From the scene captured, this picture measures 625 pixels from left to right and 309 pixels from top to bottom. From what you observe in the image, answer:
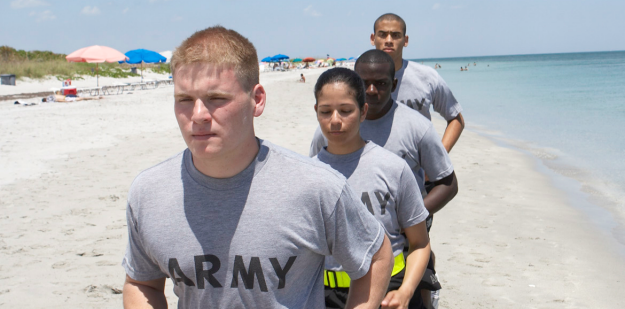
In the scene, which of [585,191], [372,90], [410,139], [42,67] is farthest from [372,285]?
[42,67]

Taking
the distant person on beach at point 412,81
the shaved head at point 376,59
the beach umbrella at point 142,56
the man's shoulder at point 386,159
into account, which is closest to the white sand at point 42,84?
the beach umbrella at point 142,56

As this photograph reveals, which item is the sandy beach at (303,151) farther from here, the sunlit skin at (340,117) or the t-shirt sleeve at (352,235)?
the t-shirt sleeve at (352,235)

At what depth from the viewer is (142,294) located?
1.68 metres

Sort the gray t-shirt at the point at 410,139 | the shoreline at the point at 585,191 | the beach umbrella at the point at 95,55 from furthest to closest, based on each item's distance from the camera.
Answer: the beach umbrella at the point at 95,55, the shoreline at the point at 585,191, the gray t-shirt at the point at 410,139

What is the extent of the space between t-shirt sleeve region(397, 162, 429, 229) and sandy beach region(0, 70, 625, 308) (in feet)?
9.25

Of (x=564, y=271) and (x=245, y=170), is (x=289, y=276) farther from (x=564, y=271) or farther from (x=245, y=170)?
(x=564, y=271)

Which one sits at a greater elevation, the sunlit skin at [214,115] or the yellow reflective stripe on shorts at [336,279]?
the sunlit skin at [214,115]

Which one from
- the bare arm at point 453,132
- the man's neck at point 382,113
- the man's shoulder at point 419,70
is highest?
the man's shoulder at point 419,70

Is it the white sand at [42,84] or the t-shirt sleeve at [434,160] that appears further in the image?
the white sand at [42,84]

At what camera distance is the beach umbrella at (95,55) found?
24.7m

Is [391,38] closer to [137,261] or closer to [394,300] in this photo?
[394,300]

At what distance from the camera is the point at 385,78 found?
297 centimetres

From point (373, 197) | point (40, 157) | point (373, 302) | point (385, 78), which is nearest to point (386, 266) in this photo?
point (373, 302)

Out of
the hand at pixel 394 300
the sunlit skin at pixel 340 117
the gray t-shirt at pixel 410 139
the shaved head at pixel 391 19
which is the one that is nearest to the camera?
the hand at pixel 394 300
